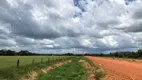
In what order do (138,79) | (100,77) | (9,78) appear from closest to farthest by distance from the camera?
(9,78), (138,79), (100,77)

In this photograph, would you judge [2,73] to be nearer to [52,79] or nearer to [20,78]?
[20,78]

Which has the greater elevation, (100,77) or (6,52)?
(6,52)

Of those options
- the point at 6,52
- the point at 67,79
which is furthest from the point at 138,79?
the point at 6,52

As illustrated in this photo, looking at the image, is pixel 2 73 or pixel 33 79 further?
pixel 33 79

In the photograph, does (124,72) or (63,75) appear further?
(124,72)

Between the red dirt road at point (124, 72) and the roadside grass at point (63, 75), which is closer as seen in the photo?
the red dirt road at point (124, 72)

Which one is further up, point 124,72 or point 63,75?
point 124,72

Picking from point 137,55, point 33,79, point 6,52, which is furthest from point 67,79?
point 137,55

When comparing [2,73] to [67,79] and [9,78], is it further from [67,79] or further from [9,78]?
[67,79]

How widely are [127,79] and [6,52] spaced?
11652cm

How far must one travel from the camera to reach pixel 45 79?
28.3m

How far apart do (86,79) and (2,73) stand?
919 centimetres

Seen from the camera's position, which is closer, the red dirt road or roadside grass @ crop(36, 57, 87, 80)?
the red dirt road

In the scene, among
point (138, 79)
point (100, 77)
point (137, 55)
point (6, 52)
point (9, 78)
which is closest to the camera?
point (9, 78)
